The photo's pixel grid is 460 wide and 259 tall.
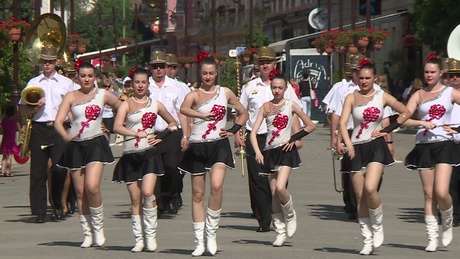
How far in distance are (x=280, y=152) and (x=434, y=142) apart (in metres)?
1.43

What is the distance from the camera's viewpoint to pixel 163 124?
53.2 ft

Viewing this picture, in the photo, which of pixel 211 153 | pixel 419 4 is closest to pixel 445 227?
pixel 211 153

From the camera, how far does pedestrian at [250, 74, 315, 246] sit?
13.2m

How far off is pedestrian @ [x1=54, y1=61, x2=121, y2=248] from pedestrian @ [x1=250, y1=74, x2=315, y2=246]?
143 centimetres

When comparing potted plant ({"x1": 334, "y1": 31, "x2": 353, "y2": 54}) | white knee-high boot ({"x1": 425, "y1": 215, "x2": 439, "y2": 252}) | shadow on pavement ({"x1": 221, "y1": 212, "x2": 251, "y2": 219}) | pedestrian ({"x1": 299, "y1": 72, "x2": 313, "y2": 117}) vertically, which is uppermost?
potted plant ({"x1": 334, "y1": 31, "x2": 353, "y2": 54})

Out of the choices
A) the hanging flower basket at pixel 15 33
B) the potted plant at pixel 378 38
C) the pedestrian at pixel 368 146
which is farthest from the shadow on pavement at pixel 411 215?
the potted plant at pixel 378 38

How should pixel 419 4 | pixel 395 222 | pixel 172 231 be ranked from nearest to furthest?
1. pixel 172 231
2. pixel 395 222
3. pixel 419 4

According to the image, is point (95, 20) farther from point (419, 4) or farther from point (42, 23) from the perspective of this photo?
point (42, 23)

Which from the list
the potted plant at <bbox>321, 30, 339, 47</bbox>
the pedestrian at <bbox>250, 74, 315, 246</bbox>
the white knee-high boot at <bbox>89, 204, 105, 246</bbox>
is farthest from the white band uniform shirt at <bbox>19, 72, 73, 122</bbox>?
the potted plant at <bbox>321, 30, 339, 47</bbox>

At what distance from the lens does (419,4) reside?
141ft

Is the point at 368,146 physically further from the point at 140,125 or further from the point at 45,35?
the point at 45,35

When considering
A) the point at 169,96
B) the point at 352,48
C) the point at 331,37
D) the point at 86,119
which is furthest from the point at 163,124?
the point at 331,37

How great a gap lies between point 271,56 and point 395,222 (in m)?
2.45

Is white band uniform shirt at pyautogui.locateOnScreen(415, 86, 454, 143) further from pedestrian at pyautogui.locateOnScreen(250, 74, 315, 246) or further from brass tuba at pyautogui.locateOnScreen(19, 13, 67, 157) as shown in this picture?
brass tuba at pyautogui.locateOnScreen(19, 13, 67, 157)
